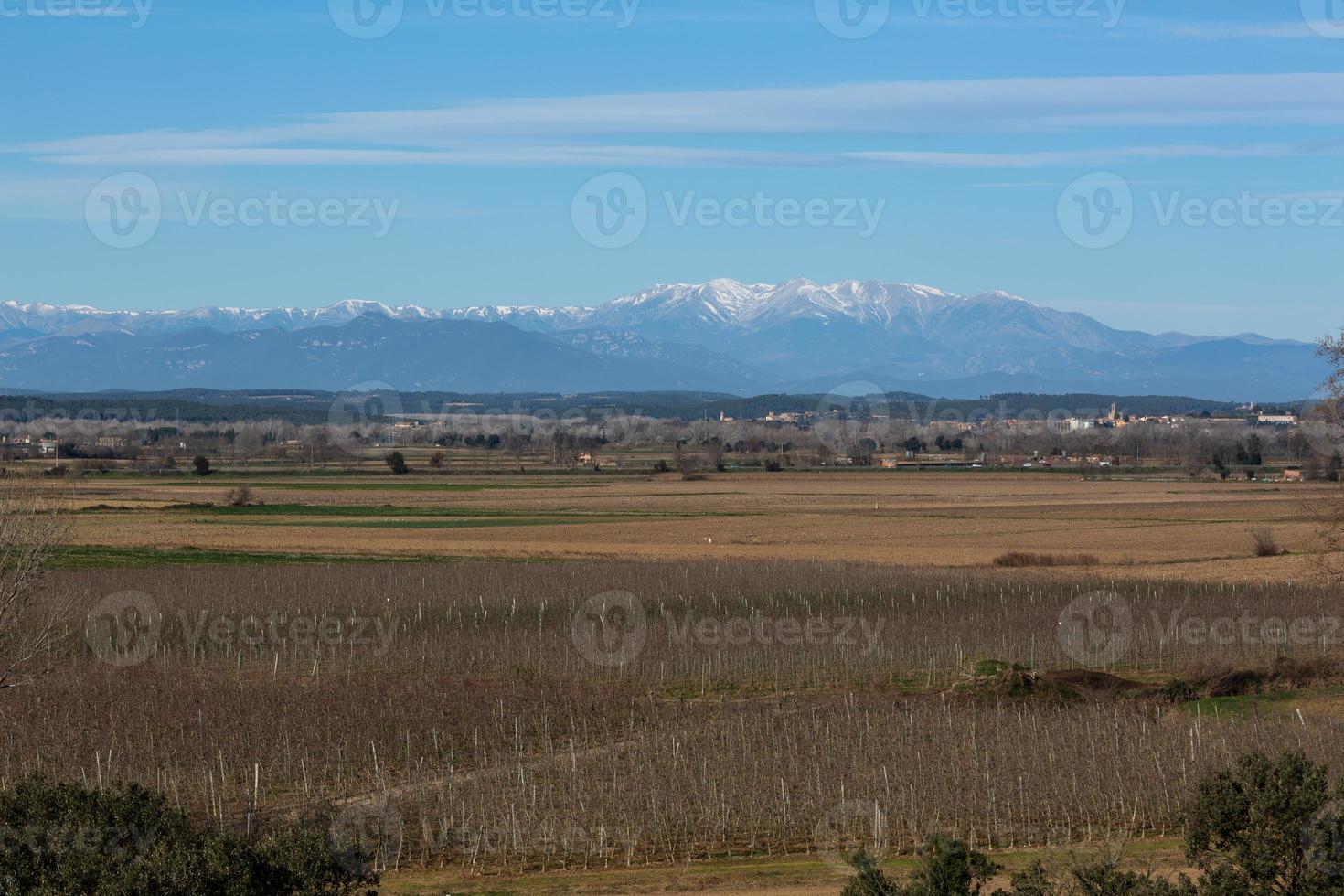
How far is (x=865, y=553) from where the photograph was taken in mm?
56531

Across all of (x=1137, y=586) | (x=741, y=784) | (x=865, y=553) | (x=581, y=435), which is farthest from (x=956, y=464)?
(x=741, y=784)

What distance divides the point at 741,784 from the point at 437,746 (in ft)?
19.4

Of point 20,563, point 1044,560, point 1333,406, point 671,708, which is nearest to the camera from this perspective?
point 20,563

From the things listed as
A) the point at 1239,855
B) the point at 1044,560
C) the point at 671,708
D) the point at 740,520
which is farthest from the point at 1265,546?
the point at 1239,855

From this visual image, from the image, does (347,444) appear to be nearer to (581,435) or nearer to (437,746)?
(581,435)

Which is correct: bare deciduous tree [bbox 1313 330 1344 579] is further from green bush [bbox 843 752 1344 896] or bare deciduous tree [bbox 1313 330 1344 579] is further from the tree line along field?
green bush [bbox 843 752 1344 896]

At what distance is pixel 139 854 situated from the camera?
12008 millimetres

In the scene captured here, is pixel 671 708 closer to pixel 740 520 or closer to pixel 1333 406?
pixel 1333 406

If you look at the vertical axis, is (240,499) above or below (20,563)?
below

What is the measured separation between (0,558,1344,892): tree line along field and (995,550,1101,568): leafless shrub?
8.09 m

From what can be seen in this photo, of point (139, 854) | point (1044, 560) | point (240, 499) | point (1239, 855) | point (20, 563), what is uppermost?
point (20, 563)

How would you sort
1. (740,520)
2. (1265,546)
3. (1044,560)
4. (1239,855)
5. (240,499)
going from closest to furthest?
1. (1239,855)
2. (1044,560)
3. (1265,546)
4. (740,520)
5. (240,499)

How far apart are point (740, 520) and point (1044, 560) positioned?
77.9ft

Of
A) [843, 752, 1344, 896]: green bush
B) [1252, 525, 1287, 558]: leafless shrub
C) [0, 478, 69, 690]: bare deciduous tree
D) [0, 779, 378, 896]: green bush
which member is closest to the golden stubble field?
[1252, 525, 1287, 558]: leafless shrub
